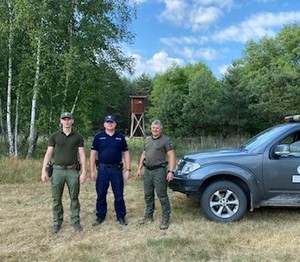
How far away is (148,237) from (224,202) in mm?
1443

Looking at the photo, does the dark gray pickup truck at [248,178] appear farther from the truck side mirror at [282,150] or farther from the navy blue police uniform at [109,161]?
the navy blue police uniform at [109,161]

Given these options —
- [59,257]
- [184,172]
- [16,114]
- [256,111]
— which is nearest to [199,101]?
[256,111]

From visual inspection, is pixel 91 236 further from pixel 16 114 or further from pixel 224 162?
pixel 16 114

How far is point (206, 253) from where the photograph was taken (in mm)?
4891

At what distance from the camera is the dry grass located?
4871mm

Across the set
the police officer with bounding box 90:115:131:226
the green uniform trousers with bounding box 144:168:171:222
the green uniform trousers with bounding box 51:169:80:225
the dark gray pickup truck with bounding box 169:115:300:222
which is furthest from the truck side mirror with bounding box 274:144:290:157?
the green uniform trousers with bounding box 51:169:80:225

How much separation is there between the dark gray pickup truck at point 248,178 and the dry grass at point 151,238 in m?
0.33

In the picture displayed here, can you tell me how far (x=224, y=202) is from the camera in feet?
20.7

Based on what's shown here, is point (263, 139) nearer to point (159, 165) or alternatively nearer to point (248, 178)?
point (248, 178)

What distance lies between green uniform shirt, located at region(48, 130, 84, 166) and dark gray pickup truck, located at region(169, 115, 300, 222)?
1738 mm

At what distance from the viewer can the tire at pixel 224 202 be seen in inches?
248

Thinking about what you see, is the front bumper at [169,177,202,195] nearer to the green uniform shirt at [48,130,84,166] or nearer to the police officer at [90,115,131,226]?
the police officer at [90,115,131,226]

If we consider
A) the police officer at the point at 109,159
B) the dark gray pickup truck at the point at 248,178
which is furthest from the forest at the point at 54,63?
the dark gray pickup truck at the point at 248,178

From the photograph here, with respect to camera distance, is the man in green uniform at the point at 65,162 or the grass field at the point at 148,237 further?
the man in green uniform at the point at 65,162
